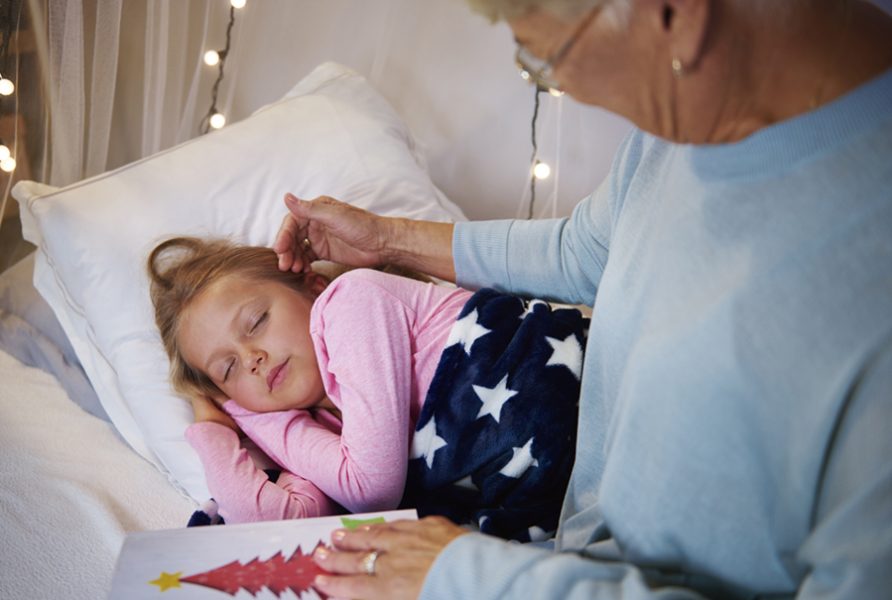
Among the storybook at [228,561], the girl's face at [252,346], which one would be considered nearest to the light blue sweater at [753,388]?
the storybook at [228,561]

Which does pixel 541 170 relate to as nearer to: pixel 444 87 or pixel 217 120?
pixel 444 87

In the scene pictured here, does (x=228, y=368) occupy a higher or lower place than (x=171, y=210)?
lower

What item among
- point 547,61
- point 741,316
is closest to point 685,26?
point 547,61

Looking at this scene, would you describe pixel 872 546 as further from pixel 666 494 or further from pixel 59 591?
pixel 59 591

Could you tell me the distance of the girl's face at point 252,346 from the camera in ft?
4.73

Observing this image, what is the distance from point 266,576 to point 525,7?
0.80 m

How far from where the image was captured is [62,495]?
1409 mm

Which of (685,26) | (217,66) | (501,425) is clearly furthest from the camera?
(217,66)

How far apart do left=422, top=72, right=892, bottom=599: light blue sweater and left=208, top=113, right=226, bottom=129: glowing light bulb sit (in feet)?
5.03

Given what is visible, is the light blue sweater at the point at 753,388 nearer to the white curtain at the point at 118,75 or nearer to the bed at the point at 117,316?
the bed at the point at 117,316

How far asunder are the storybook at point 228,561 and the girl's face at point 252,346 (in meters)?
0.36

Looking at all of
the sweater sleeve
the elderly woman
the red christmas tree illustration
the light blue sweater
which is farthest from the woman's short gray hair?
the red christmas tree illustration

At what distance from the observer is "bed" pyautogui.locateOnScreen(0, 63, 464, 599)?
1369 millimetres

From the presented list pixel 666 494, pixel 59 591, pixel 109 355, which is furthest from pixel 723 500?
pixel 109 355
